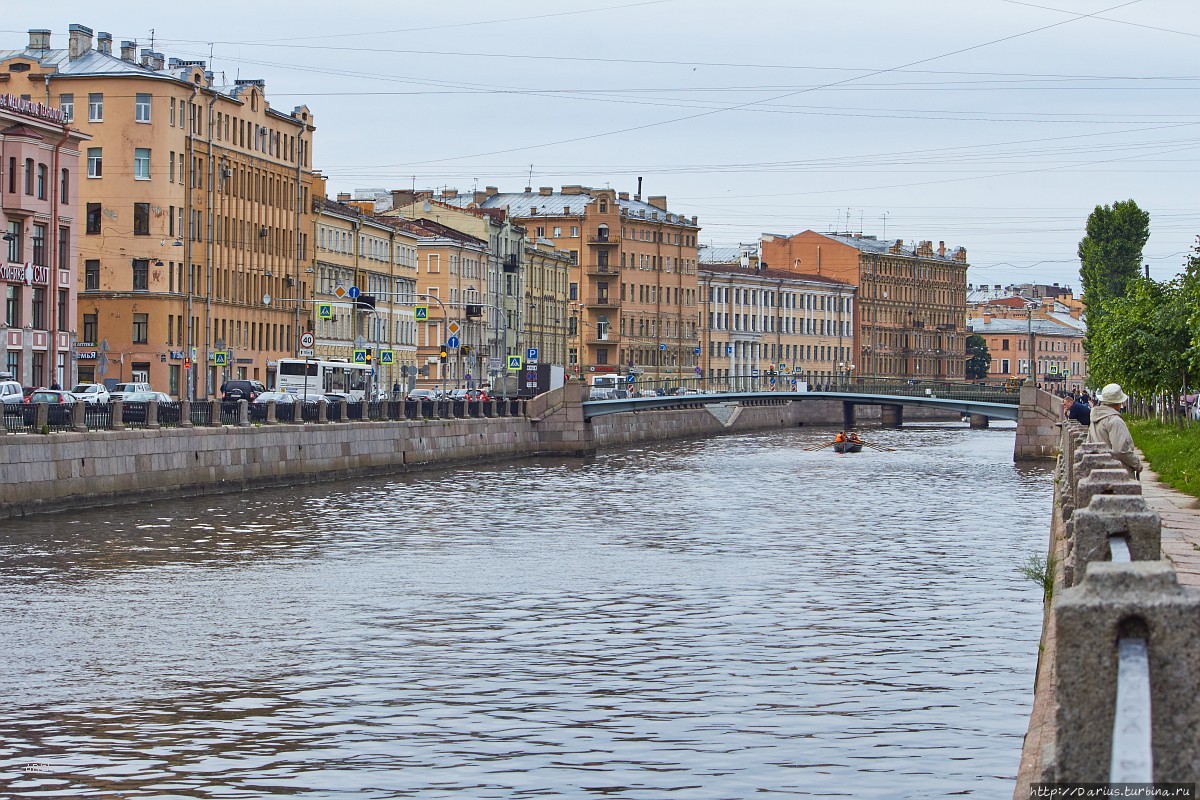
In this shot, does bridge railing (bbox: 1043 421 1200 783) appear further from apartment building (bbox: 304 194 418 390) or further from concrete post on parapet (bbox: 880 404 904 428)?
concrete post on parapet (bbox: 880 404 904 428)

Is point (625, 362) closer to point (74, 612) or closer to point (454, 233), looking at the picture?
point (454, 233)

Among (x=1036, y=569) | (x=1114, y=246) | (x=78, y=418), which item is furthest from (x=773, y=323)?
(x=1036, y=569)

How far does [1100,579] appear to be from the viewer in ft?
18.8

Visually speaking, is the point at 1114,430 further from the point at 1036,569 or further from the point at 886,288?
the point at 886,288

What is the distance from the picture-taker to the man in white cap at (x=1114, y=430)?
18.2m

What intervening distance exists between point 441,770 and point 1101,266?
9914cm

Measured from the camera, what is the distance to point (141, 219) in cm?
8556

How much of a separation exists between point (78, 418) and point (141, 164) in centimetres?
4739

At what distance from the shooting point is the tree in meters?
107

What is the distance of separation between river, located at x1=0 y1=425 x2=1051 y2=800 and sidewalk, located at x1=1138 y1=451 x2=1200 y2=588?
1.67 meters

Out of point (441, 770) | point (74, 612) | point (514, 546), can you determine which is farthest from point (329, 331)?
point (441, 770)

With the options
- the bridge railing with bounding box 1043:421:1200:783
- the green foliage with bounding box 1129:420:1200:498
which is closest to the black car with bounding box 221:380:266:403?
the green foliage with bounding box 1129:420:1200:498

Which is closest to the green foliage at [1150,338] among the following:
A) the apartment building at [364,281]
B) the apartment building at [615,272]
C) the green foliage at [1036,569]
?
the green foliage at [1036,569]

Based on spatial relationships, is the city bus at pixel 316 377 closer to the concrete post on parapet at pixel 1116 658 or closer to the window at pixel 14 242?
the window at pixel 14 242
